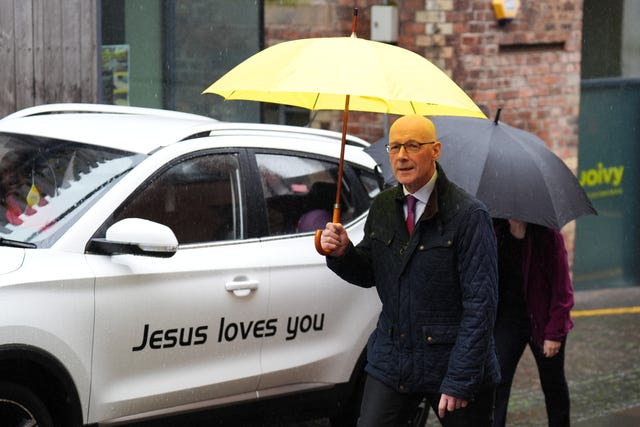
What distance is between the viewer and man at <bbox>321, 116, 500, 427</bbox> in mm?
4812

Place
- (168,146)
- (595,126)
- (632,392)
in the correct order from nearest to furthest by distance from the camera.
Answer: (168,146)
(632,392)
(595,126)

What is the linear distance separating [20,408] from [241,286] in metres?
1.23

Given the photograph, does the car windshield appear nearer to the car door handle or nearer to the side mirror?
the side mirror

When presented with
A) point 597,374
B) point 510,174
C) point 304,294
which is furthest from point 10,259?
point 597,374

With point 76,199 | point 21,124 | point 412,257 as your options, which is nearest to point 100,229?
point 76,199

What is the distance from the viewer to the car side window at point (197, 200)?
231 inches

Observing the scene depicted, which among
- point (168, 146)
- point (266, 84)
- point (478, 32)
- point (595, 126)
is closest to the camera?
point (266, 84)

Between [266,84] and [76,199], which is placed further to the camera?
[76,199]

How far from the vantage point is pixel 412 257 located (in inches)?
194

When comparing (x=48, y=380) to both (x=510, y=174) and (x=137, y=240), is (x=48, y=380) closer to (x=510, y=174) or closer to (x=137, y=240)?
(x=137, y=240)

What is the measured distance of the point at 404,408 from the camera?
197 inches

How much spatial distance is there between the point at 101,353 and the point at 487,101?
6277mm

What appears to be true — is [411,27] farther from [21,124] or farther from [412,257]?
[412,257]

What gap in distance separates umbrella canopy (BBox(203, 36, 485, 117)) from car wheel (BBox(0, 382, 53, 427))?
4.76 ft
